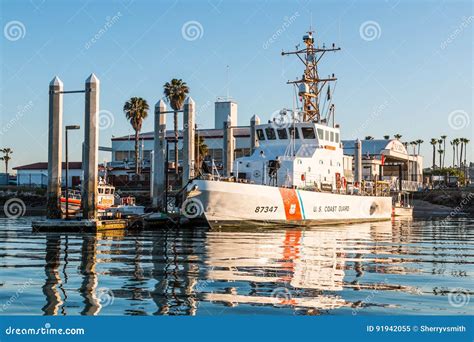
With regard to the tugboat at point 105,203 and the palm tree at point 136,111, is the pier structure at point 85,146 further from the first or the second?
the palm tree at point 136,111

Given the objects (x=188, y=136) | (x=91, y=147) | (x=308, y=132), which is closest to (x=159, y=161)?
(x=188, y=136)

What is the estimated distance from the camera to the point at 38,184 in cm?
8306

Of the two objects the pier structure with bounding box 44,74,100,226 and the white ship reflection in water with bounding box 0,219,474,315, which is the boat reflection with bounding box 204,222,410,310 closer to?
the white ship reflection in water with bounding box 0,219,474,315

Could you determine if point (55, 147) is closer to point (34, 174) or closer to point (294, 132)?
point (294, 132)

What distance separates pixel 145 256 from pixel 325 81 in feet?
94.8

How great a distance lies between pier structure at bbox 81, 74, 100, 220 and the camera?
29.0 metres

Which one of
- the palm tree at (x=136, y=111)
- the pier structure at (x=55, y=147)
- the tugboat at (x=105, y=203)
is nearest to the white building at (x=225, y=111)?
the palm tree at (x=136, y=111)

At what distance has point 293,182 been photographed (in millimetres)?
35438

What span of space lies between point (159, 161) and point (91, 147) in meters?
9.79

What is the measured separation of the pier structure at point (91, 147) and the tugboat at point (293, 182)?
4.44 meters

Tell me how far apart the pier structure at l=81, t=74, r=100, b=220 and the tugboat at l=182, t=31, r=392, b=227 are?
175 inches

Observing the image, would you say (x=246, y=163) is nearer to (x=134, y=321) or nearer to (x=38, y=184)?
(x=134, y=321)

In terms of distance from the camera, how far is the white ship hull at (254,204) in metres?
30.5

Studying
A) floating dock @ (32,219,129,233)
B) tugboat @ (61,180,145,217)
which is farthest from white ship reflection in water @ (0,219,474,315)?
tugboat @ (61,180,145,217)
